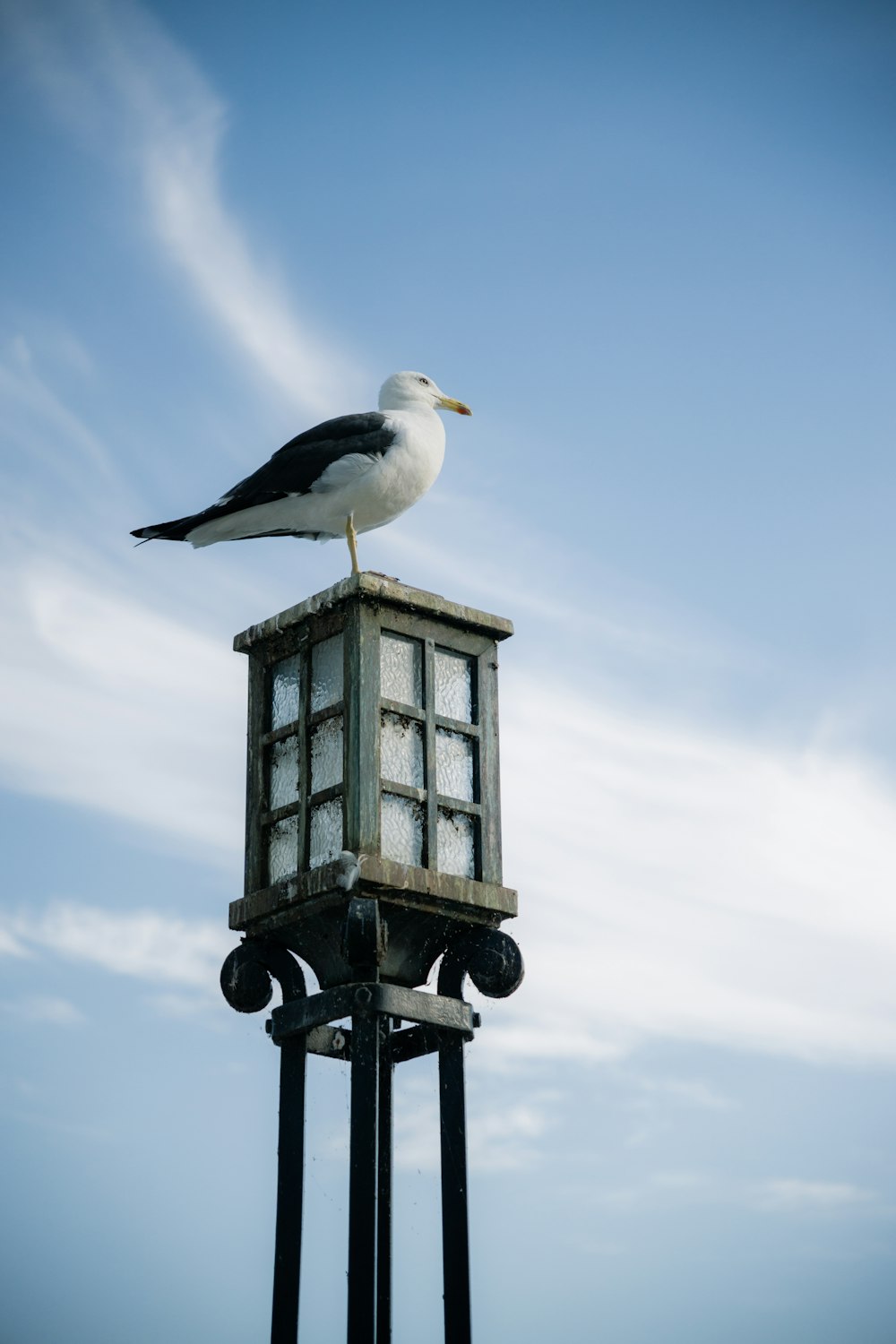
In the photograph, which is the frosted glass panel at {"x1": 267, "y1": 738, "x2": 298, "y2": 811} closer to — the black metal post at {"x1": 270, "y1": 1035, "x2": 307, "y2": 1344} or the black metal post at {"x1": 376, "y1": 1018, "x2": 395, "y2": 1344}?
the black metal post at {"x1": 270, "y1": 1035, "x2": 307, "y2": 1344}

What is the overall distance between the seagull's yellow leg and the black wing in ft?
0.80

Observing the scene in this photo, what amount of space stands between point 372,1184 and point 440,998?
0.77 meters

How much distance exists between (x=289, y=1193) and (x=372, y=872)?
3.72 ft

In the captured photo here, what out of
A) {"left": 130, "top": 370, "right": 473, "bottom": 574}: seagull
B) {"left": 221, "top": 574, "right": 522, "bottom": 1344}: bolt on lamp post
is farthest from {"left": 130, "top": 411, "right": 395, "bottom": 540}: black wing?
{"left": 221, "top": 574, "right": 522, "bottom": 1344}: bolt on lamp post

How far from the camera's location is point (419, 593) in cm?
631

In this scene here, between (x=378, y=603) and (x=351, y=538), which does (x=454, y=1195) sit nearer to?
(x=378, y=603)

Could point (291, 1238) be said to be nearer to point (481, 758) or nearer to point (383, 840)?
point (383, 840)

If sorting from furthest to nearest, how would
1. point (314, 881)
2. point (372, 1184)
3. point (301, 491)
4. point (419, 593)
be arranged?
point (301, 491) < point (419, 593) < point (314, 881) < point (372, 1184)

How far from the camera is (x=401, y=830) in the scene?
600cm

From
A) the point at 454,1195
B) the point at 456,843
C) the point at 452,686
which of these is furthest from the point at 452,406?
the point at 454,1195

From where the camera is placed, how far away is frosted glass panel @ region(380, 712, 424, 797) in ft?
19.9

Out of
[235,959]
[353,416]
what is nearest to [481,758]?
[235,959]

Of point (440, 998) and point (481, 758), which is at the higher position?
Answer: point (481, 758)

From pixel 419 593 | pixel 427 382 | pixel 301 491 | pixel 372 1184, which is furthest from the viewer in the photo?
pixel 427 382
